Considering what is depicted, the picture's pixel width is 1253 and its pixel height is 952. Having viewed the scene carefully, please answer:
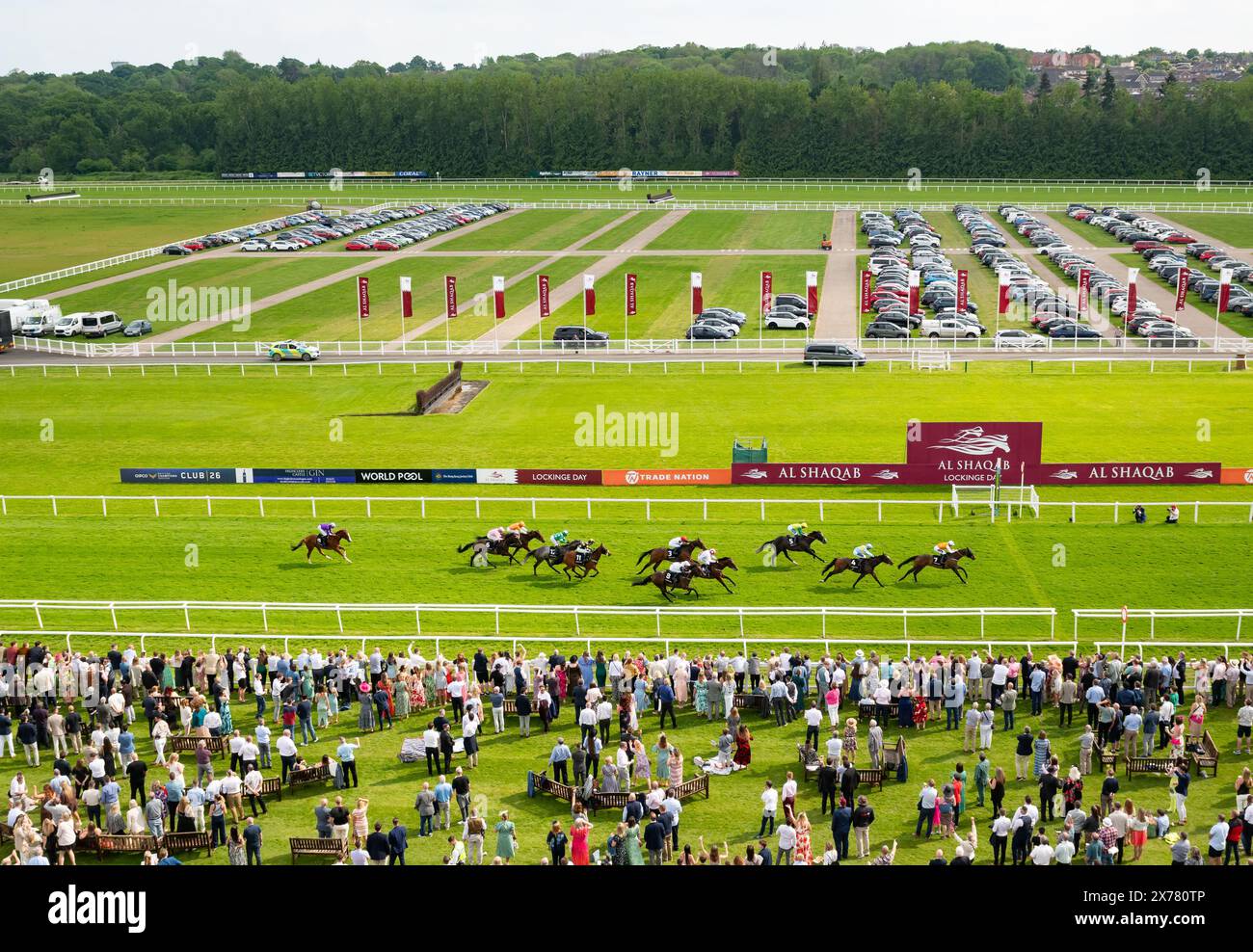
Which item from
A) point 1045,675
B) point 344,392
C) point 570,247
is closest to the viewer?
point 1045,675

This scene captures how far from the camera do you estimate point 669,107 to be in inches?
6309

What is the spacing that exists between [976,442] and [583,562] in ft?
39.9

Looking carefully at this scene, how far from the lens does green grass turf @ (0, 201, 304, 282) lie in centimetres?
9375

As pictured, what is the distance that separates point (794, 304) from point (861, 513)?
105 ft

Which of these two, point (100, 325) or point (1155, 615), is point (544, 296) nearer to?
point (100, 325)

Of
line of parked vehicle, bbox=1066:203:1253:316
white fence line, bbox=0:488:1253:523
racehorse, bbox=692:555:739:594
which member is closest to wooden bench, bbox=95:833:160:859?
racehorse, bbox=692:555:739:594

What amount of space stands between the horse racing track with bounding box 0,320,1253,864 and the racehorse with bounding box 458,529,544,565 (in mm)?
249

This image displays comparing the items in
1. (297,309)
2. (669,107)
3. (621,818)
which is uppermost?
(669,107)

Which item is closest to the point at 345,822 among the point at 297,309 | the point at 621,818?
the point at 621,818

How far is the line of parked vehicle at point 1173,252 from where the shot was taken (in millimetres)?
68688

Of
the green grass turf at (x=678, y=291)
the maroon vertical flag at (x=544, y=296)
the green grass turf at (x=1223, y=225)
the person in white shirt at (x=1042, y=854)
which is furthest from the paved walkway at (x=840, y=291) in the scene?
the person in white shirt at (x=1042, y=854)

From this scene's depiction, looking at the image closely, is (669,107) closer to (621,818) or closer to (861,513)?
(861,513)

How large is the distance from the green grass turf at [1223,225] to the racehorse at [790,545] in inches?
2611

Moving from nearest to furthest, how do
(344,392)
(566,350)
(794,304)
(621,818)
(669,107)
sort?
(621,818)
(344,392)
(566,350)
(794,304)
(669,107)
